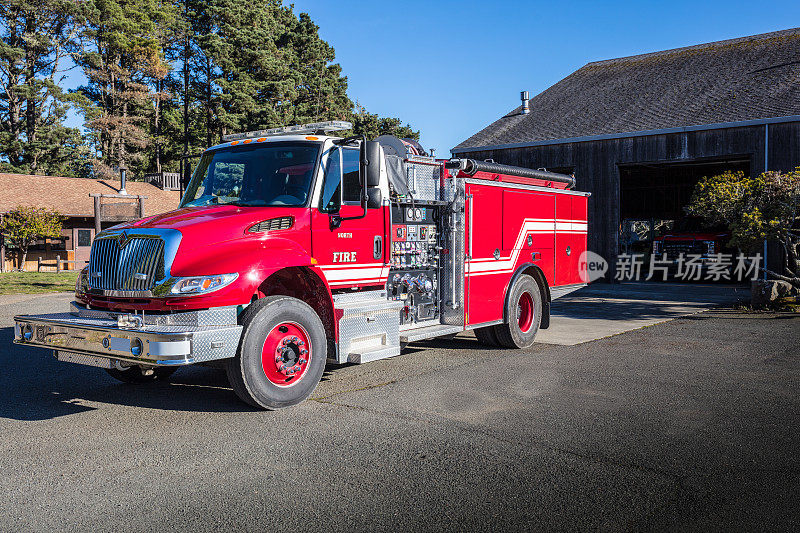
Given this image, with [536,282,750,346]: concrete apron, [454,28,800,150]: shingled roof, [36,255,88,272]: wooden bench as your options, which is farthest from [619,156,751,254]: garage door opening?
[36,255,88,272]: wooden bench

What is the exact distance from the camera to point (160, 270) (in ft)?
18.9

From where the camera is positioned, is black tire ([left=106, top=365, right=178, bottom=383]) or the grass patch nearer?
black tire ([left=106, top=365, right=178, bottom=383])

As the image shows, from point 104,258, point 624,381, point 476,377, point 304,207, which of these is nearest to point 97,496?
point 104,258

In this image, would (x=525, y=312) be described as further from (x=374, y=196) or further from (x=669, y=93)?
(x=669, y=93)

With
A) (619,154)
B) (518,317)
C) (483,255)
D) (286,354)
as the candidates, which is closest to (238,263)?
(286,354)

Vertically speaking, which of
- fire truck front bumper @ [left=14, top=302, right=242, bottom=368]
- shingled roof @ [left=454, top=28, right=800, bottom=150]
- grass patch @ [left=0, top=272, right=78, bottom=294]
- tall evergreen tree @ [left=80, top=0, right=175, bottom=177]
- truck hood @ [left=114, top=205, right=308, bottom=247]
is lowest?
grass patch @ [left=0, top=272, right=78, bottom=294]

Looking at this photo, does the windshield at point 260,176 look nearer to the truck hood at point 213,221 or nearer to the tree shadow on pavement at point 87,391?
the truck hood at point 213,221

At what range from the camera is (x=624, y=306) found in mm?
15570

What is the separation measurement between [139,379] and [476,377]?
3811mm

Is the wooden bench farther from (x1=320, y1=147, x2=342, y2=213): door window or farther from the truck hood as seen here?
(x1=320, y1=147, x2=342, y2=213): door window

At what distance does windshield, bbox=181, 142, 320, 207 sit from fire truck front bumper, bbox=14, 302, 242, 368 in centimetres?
147

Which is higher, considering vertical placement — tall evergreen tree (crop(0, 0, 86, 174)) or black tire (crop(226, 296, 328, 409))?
tall evergreen tree (crop(0, 0, 86, 174))

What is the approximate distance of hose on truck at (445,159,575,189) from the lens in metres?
8.60

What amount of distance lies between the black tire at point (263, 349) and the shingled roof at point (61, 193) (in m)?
30.7
